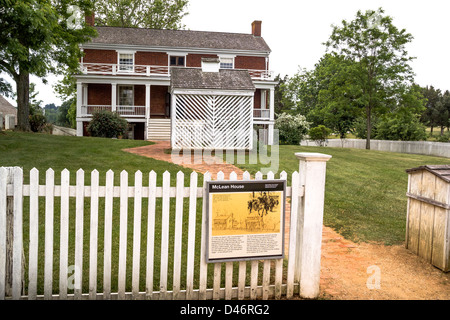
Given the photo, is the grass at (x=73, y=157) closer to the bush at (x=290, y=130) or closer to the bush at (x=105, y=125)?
→ the bush at (x=105, y=125)

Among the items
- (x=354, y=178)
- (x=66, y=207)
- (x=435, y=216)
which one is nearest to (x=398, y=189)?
(x=354, y=178)

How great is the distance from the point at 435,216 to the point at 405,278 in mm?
1081

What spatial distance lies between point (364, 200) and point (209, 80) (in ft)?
31.8

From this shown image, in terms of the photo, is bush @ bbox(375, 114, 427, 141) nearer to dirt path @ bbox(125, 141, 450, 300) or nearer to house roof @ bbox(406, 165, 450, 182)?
house roof @ bbox(406, 165, 450, 182)

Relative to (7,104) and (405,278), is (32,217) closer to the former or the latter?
(405,278)

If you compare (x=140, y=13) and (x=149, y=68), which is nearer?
(x=149, y=68)

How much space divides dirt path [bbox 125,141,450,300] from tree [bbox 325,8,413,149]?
1032 inches

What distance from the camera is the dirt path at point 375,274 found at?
16.1 ft

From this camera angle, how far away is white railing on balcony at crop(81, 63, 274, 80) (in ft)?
93.9

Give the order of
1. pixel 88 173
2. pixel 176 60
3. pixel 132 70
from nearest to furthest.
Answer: pixel 88 173
pixel 132 70
pixel 176 60

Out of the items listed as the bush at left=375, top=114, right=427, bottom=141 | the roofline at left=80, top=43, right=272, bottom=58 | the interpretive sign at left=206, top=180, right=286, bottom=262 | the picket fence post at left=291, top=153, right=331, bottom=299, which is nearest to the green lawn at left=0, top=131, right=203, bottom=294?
the interpretive sign at left=206, top=180, right=286, bottom=262

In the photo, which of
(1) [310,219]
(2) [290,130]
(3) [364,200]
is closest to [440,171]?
(1) [310,219]

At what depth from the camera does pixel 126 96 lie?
101ft

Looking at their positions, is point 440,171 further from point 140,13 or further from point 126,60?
point 140,13
